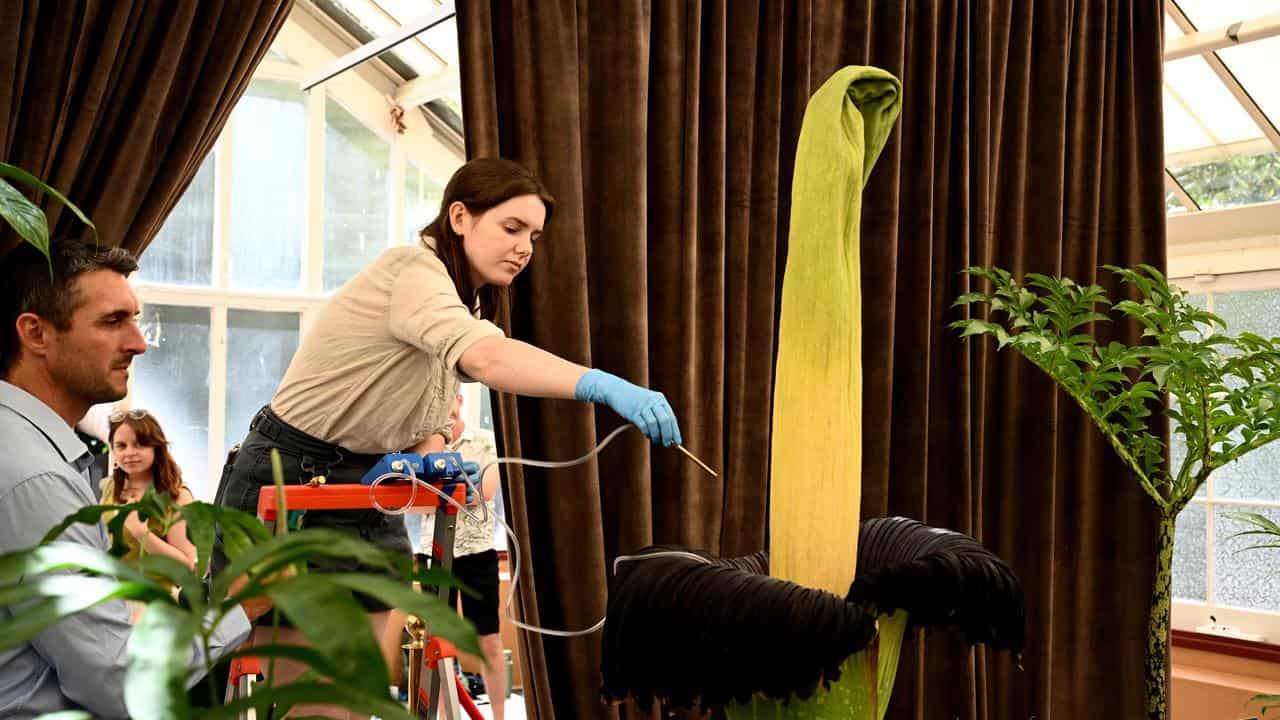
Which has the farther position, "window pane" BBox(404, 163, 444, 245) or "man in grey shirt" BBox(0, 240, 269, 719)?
"window pane" BBox(404, 163, 444, 245)

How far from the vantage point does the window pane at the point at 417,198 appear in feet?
18.8

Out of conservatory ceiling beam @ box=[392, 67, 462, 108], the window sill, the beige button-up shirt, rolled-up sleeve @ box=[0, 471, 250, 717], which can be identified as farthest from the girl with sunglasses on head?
the window sill

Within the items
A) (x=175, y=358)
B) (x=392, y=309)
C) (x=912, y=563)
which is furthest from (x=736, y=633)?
(x=175, y=358)

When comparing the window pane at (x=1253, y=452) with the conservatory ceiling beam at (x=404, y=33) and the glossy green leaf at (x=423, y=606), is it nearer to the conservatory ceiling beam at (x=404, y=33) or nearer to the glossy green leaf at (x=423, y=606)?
the conservatory ceiling beam at (x=404, y=33)

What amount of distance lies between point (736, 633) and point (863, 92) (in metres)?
0.52

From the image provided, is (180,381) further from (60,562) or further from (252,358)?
(60,562)

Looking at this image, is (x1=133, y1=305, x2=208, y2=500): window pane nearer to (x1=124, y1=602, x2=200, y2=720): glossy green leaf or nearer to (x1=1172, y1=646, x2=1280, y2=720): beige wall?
(x1=1172, y1=646, x2=1280, y2=720): beige wall

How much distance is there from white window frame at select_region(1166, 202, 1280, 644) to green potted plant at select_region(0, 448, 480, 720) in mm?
3834

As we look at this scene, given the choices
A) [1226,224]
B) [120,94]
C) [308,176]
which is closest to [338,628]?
[120,94]

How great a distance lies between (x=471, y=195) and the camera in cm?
160

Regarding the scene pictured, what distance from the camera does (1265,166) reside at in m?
3.69

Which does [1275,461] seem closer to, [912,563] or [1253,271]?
[1253,271]

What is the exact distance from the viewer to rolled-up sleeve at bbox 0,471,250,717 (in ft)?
3.60

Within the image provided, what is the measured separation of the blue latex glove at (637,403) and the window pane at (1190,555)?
312cm
